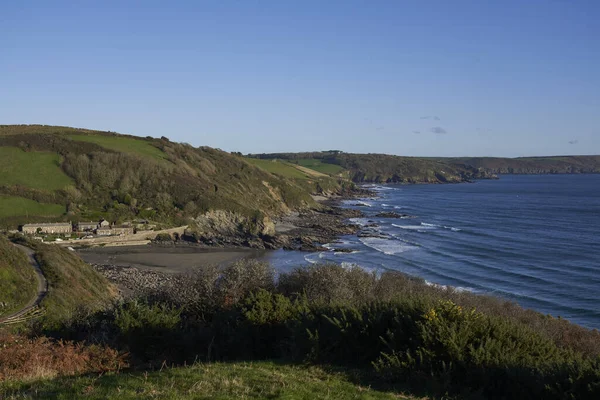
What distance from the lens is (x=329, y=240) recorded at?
3100 inches

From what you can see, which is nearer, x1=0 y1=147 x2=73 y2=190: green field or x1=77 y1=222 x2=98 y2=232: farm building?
x1=77 y1=222 x2=98 y2=232: farm building

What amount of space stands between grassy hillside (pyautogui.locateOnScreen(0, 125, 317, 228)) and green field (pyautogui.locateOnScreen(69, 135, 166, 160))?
199 mm

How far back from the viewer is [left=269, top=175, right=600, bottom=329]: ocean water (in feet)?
151

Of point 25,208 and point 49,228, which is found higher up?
point 25,208

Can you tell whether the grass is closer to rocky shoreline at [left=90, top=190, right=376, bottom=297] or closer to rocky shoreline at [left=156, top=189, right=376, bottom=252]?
rocky shoreline at [left=90, top=190, right=376, bottom=297]

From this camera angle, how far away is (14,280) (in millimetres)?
38562

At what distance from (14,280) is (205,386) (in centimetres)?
3470

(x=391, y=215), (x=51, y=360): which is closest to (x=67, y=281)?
(x=51, y=360)

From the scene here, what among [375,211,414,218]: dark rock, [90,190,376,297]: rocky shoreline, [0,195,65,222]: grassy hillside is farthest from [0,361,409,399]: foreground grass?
[375,211,414,218]: dark rock

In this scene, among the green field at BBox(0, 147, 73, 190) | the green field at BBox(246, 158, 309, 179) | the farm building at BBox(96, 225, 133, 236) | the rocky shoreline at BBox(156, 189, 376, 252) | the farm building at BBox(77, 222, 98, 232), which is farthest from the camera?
the green field at BBox(246, 158, 309, 179)

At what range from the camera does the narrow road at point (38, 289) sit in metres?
32.2

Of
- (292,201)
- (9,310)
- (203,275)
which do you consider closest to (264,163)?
(292,201)

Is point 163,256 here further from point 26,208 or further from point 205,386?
point 205,386

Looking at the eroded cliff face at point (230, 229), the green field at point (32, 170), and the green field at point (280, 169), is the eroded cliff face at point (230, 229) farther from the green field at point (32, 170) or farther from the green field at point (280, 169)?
the green field at point (280, 169)
